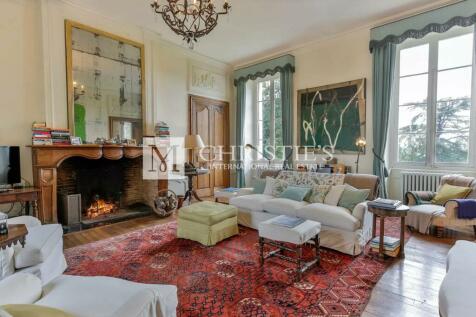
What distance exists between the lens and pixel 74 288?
56.5 inches

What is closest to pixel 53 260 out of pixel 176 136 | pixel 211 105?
pixel 176 136

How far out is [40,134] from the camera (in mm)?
3654

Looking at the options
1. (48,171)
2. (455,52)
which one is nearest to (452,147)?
(455,52)

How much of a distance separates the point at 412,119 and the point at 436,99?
456 mm

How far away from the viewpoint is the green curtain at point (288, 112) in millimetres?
5852

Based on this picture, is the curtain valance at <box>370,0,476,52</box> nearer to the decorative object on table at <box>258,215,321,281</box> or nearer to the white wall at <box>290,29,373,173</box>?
the white wall at <box>290,29,373,173</box>

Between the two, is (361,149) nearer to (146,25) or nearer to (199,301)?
(199,301)

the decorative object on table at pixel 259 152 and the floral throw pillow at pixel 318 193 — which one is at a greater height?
the decorative object on table at pixel 259 152

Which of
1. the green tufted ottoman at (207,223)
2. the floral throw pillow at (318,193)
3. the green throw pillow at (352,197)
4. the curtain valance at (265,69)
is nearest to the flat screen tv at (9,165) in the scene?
the green tufted ottoman at (207,223)

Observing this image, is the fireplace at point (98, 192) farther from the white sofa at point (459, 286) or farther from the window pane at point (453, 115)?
the window pane at point (453, 115)

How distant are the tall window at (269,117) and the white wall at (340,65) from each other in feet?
2.04

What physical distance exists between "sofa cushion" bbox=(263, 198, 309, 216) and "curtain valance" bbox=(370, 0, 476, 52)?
3.27m

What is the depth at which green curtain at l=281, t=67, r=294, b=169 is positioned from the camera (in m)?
5.85

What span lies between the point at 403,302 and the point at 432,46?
4334mm
